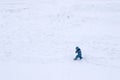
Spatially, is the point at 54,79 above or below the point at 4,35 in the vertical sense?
below

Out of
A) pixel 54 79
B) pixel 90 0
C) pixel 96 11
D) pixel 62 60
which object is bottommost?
pixel 54 79

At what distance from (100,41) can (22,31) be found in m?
5.21

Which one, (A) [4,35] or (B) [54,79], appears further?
(A) [4,35]

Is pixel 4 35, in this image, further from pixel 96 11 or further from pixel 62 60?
pixel 96 11

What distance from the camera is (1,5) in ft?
61.2

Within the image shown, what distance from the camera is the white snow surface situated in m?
12.5

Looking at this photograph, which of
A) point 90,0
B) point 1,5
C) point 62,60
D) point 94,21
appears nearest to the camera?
point 62,60

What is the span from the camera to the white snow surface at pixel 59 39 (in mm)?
12492

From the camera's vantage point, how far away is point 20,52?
14344 mm

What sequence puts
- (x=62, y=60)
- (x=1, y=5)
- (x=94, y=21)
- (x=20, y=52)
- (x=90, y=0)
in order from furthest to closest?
(x=1, y=5)
(x=90, y=0)
(x=94, y=21)
(x=20, y=52)
(x=62, y=60)

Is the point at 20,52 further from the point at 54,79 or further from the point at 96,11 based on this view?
the point at 96,11

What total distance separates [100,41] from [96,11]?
9.03 feet

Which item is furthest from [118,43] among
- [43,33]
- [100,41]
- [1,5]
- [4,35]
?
[1,5]

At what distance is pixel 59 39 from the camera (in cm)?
1480
